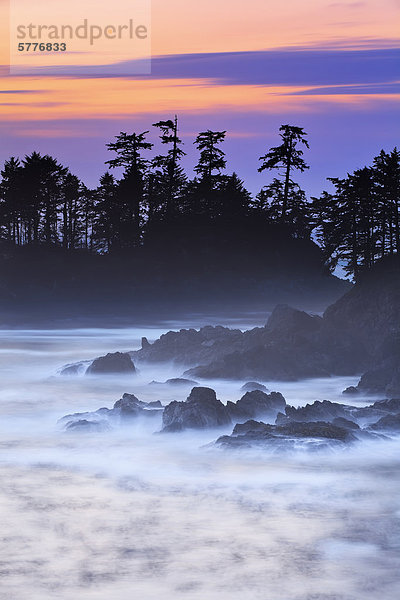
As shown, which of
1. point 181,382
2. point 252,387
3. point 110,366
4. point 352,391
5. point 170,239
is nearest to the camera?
point 352,391

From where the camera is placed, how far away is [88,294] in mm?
73438

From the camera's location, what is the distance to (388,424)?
22922 millimetres

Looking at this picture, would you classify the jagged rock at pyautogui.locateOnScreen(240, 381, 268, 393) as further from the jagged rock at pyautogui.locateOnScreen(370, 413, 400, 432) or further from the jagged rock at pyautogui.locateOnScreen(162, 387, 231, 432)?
the jagged rock at pyautogui.locateOnScreen(370, 413, 400, 432)

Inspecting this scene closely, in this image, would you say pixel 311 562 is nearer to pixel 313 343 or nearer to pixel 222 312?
pixel 313 343

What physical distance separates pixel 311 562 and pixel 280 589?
50.0 inches

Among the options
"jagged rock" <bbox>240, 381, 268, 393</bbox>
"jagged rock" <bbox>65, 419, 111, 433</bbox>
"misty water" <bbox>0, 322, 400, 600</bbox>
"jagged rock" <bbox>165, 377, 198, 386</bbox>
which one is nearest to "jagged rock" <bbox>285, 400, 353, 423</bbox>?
"misty water" <bbox>0, 322, 400, 600</bbox>

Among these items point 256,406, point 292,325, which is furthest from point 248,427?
point 292,325

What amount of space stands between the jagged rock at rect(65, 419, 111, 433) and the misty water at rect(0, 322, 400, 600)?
236mm

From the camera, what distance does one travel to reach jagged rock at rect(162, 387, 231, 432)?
23.5m

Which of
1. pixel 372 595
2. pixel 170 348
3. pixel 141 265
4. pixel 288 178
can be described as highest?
pixel 288 178

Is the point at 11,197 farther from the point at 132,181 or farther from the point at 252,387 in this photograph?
the point at 252,387

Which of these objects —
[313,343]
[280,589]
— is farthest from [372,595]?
[313,343]

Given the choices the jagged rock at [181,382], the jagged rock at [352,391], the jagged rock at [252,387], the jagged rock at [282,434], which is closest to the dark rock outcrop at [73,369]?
the jagged rock at [181,382]

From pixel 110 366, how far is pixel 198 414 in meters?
11.7
